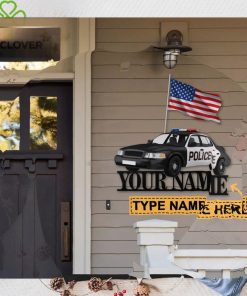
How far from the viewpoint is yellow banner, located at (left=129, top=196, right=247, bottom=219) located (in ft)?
20.3

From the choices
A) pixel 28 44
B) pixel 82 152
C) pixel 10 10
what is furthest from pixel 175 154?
pixel 10 10

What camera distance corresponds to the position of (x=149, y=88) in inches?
243

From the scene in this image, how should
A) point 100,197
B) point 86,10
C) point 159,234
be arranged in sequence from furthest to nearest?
point 100,197
point 159,234
point 86,10

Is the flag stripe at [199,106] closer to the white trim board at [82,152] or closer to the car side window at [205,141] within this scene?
the car side window at [205,141]

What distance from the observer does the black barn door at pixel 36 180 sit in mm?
6133

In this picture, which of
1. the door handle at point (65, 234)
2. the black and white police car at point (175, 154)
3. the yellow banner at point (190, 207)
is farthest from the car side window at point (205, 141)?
the door handle at point (65, 234)

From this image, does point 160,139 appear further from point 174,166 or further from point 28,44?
point 28,44

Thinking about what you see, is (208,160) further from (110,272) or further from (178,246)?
(110,272)

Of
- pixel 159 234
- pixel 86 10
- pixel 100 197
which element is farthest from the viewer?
pixel 100 197

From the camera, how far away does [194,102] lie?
20.2 ft

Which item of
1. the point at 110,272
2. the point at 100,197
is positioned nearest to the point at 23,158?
the point at 100,197

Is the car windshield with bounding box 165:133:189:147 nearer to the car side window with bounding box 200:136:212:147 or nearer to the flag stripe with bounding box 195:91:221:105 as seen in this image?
the car side window with bounding box 200:136:212:147

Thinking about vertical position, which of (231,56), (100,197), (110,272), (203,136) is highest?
(231,56)

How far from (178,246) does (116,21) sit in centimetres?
182
